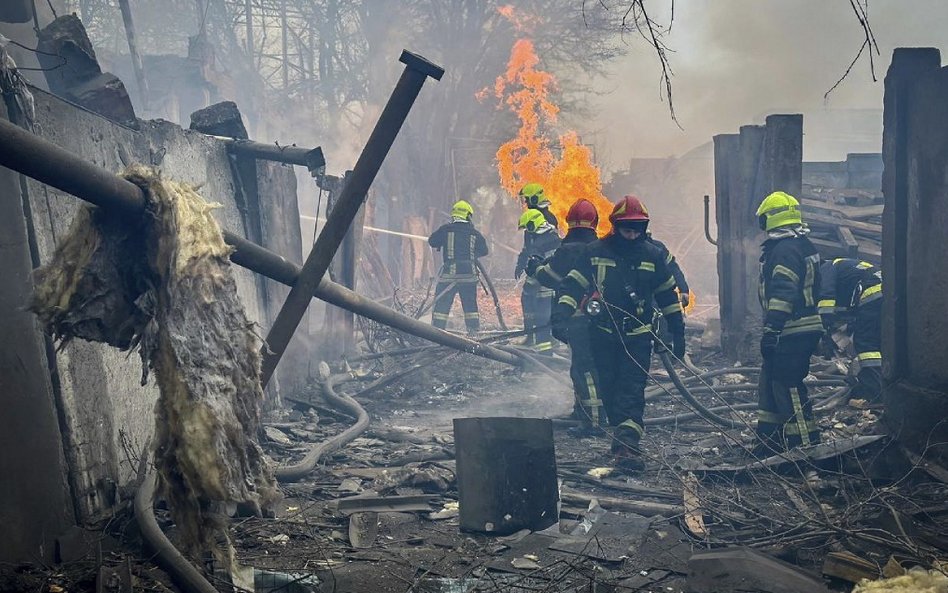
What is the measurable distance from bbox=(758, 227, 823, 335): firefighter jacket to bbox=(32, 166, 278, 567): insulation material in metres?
5.03

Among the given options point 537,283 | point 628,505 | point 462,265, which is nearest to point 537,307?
point 537,283

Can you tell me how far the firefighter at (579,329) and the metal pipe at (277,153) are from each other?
255 centimetres

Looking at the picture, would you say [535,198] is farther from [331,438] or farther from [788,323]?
[331,438]

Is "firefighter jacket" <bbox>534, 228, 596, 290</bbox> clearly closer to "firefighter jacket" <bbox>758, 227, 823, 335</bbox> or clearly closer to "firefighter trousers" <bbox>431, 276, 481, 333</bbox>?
"firefighter jacket" <bbox>758, 227, 823, 335</bbox>

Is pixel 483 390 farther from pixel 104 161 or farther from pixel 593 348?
pixel 104 161

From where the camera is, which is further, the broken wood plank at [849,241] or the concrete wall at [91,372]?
the broken wood plank at [849,241]

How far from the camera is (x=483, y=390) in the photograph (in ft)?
33.9

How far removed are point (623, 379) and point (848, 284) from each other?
280cm

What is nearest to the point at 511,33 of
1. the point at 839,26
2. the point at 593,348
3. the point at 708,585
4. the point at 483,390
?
the point at 839,26

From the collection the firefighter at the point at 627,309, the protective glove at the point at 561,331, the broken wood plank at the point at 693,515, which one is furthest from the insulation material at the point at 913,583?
the protective glove at the point at 561,331

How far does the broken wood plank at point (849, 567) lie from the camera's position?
13.0 ft

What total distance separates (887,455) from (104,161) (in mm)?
5836

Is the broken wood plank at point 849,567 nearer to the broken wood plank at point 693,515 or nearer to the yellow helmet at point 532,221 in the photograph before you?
the broken wood plank at point 693,515

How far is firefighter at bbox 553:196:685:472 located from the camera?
7.03m
